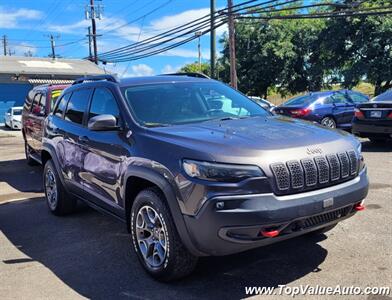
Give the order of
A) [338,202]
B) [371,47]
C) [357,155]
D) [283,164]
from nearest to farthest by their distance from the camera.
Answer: [283,164]
[338,202]
[357,155]
[371,47]

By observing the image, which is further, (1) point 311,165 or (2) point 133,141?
(2) point 133,141

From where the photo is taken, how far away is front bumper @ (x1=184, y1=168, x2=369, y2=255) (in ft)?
11.4

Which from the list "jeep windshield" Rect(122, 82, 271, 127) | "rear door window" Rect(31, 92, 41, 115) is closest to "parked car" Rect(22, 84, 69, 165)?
"rear door window" Rect(31, 92, 41, 115)

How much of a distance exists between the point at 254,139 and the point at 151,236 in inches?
49.8

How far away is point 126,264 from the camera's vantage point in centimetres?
464

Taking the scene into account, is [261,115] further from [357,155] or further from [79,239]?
[79,239]

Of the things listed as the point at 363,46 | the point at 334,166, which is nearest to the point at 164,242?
the point at 334,166

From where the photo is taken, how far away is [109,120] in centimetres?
455

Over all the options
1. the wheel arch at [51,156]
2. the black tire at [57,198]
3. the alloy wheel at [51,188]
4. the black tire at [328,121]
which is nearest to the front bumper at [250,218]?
the wheel arch at [51,156]

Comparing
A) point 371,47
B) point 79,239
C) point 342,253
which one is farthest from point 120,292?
point 371,47

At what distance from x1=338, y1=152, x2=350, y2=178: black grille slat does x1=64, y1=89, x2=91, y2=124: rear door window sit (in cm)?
312

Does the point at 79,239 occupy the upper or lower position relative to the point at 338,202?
lower

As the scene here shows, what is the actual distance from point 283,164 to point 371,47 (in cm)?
2816

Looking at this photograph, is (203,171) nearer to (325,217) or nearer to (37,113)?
(325,217)
